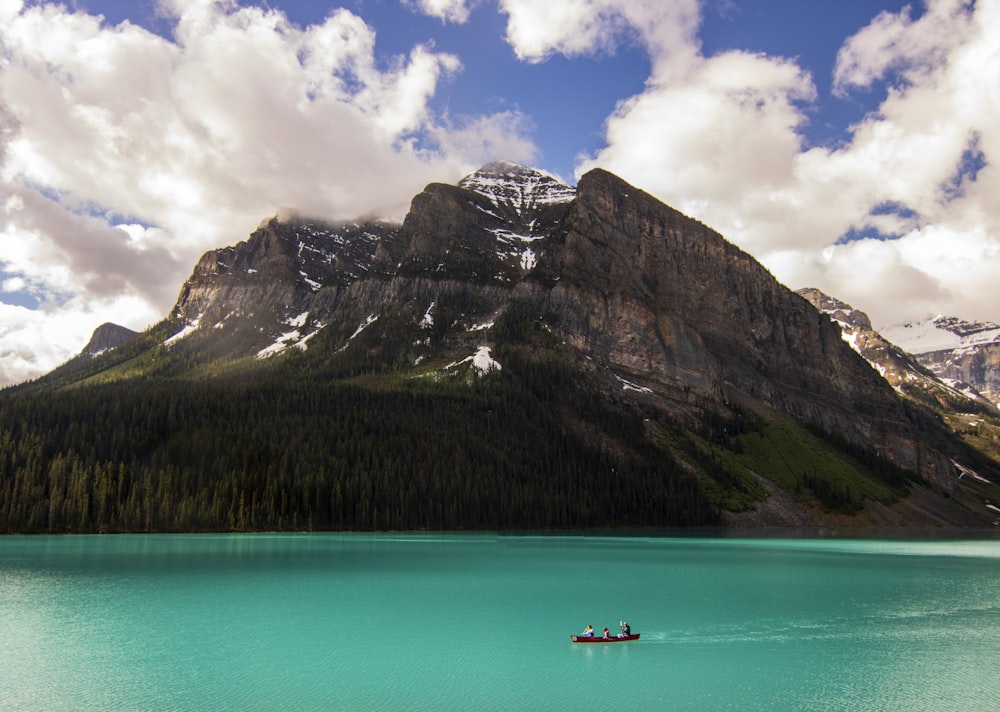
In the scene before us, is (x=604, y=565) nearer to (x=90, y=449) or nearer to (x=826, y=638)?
(x=826, y=638)

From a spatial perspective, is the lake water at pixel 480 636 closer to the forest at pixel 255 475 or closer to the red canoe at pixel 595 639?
the red canoe at pixel 595 639

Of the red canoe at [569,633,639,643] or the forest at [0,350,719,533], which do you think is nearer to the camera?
the red canoe at [569,633,639,643]

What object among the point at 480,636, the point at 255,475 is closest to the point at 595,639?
the point at 480,636

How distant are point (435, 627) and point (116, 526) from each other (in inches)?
4567

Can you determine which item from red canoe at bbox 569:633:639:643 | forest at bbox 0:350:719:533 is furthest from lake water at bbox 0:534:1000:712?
forest at bbox 0:350:719:533

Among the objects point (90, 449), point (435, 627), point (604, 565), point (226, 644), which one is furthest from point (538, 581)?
point (90, 449)

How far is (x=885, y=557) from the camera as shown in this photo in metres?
115

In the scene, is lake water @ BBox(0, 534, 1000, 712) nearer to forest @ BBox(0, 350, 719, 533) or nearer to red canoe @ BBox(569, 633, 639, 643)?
red canoe @ BBox(569, 633, 639, 643)

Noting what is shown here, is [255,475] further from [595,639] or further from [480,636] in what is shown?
[595,639]

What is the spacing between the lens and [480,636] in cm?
4822

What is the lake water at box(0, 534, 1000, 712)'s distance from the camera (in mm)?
35562

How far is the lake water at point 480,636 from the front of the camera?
117ft

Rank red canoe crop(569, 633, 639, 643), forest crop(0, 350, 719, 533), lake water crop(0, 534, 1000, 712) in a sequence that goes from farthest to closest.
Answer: forest crop(0, 350, 719, 533)
red canoe crop(569, 633, 639, 643)
lake water crop(0, 534, 1000, 712)

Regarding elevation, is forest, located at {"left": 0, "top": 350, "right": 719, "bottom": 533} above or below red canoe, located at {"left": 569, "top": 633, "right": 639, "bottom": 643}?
above
